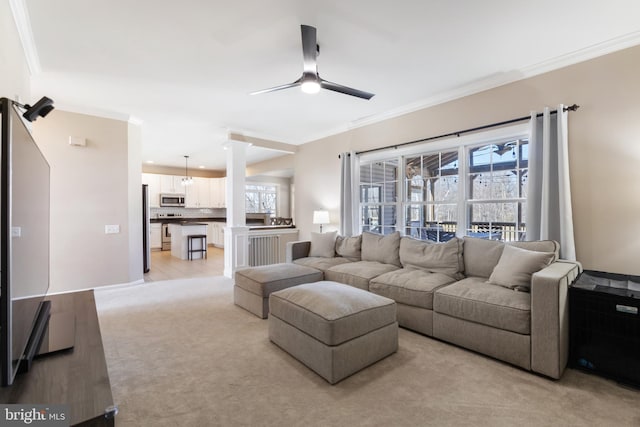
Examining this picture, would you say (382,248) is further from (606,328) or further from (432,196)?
(606,328)

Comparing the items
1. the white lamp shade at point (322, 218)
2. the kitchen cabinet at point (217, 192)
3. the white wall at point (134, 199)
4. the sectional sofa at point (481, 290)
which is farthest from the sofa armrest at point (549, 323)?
the kitchen cabinet at point (217, 192)

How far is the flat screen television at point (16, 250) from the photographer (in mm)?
913

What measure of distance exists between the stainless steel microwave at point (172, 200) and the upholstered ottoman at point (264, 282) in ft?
20.8

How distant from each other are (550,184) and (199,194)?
913 centimetres

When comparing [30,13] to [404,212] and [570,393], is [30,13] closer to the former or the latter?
[404,212]

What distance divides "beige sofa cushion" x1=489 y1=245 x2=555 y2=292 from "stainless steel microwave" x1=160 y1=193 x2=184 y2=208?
8772 mm

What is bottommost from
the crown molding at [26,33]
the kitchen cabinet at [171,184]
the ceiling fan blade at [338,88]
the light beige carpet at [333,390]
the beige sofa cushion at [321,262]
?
the light beige carpet at [333,390]

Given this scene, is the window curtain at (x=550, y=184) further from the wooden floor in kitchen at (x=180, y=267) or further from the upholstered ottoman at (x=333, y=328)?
the wooden floor in kitchen at (x=180, y=267)

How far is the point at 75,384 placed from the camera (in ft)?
3.33

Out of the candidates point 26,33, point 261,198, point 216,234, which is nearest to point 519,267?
point 26,33

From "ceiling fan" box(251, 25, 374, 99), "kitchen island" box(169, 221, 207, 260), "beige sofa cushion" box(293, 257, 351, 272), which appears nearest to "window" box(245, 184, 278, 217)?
"kitchen island" box(169, 221, 207, 260)

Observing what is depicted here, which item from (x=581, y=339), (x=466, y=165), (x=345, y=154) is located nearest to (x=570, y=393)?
(x=581, y=339)

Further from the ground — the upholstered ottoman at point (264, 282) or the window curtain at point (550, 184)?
the window curtain at point (550, 184)

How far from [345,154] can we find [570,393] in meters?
3.95
